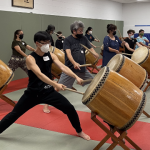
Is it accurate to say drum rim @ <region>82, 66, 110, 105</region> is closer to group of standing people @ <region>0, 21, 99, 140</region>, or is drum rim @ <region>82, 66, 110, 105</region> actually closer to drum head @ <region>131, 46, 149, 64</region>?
group of standing people @ <region>0, 21, 99, 140</region>

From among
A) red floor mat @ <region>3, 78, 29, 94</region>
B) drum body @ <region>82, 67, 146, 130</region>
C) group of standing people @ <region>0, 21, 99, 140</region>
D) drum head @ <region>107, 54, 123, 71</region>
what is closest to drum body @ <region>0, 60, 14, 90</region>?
group of standing people @ <region>0, 21, 99, 140</region>

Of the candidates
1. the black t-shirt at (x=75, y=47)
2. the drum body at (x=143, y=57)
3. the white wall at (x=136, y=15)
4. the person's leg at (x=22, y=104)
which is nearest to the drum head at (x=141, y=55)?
the drum body at (x=143, y=57)

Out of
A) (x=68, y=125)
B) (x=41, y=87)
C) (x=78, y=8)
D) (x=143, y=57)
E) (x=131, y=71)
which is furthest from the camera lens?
(x=78, y=8)

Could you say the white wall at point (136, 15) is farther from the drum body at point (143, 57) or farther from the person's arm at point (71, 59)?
the person's arm at point (71, 59)

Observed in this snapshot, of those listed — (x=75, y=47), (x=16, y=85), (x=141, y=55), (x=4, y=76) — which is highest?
(x=75, y=47)

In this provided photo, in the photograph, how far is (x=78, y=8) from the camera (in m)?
8.70

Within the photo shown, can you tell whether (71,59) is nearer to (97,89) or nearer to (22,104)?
(22,104)

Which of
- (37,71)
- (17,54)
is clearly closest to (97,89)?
(37,71)

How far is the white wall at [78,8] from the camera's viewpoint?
6.67 metres

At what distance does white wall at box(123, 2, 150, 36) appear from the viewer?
39.0 ft

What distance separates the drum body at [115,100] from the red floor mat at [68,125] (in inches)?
27.6

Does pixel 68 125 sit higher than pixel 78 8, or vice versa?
pixel 78 8

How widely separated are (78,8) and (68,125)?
649 cm

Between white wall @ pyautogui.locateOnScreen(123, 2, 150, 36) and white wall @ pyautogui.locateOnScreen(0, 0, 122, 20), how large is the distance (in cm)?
38
